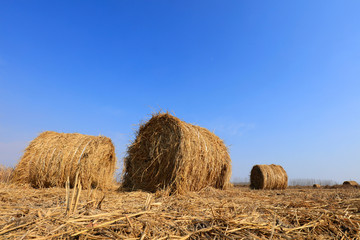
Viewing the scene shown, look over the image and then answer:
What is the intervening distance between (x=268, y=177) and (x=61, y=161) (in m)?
9.41

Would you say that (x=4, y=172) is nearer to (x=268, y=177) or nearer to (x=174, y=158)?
(x=174, y=158)

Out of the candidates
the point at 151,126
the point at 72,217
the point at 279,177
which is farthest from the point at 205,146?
the point at 279,177

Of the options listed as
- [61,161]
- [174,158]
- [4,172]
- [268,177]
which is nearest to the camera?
[174,158]

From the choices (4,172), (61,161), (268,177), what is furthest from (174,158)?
(268,177)

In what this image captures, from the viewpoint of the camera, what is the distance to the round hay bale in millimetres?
11609

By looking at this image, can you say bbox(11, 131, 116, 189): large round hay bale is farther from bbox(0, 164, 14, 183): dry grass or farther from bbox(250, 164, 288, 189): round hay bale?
bbox(250, 164, 288, 189): round hay bale

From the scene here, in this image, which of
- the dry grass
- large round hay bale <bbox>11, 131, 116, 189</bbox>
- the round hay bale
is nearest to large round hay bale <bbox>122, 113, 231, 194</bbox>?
large round hay bale <bbox>11, 131, 116, 189</bbox>

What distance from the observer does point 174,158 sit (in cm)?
514

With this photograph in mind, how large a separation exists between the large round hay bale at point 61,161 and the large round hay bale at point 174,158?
3.36 feet

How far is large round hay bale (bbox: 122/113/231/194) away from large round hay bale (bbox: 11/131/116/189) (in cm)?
102

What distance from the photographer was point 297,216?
8.23ft

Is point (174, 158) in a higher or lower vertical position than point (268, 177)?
higher

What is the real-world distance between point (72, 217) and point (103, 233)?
0.32m

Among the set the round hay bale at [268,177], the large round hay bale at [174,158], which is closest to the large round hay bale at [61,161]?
the large round hay bale at [174,158]
